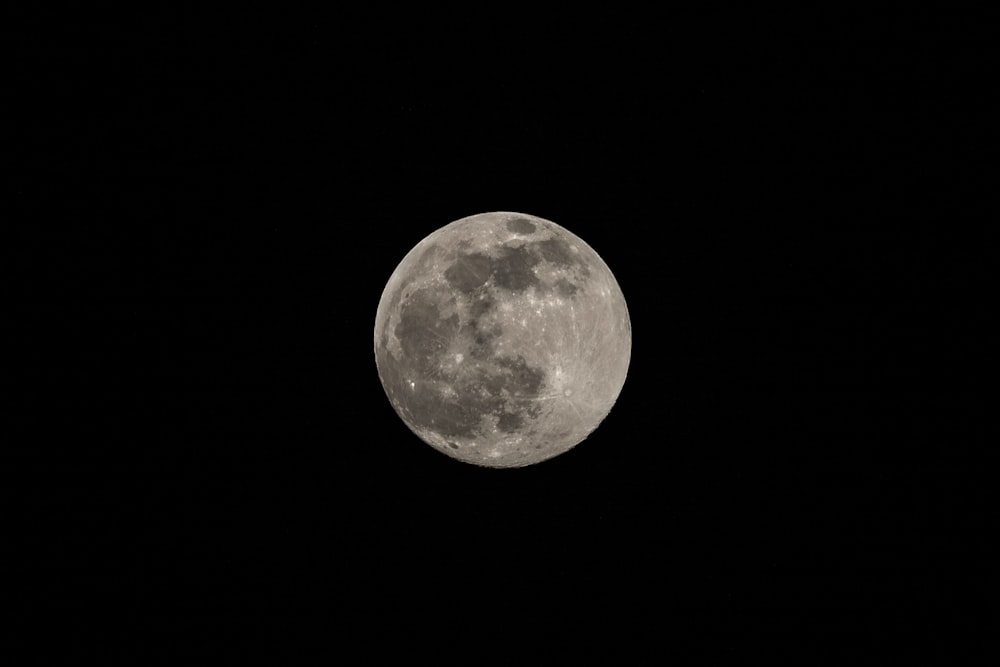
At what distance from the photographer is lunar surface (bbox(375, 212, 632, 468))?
4805mm

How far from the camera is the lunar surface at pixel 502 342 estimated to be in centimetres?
480

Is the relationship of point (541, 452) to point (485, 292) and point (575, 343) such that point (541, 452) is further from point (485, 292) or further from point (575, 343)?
point (485, 292)

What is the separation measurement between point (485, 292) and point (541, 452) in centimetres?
140

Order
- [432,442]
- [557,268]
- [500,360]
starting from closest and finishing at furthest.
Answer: [500,360]
[557,268]
[432,442]

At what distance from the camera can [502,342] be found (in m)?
4.77

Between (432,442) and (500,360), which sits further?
(432,442)

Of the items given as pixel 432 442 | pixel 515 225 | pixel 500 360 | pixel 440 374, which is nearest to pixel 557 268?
pixel 515 225

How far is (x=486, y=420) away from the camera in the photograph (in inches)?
194

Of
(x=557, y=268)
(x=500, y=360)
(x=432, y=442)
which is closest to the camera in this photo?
(x=500, y=360)

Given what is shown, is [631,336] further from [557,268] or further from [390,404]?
[390,404]

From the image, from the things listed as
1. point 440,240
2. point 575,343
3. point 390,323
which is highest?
point 440,240

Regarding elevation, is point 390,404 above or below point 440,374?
above

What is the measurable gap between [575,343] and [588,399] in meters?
0.48

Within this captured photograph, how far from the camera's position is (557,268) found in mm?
5094
